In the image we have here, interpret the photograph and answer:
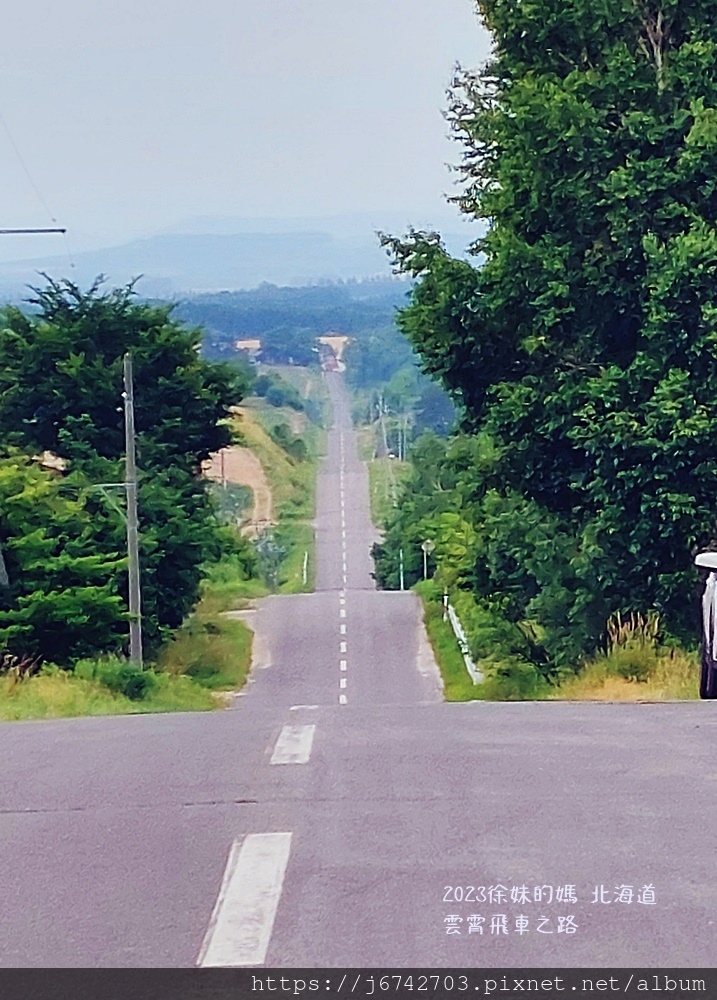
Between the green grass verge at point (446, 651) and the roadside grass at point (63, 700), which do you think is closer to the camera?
the roadside grass at point (63, 700)

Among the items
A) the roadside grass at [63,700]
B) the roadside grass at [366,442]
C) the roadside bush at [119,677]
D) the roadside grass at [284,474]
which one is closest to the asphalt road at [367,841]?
the roadside grass at [63,700]

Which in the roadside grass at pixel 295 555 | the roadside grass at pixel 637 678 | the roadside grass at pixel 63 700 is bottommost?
the roadside grass at pixel 295 555

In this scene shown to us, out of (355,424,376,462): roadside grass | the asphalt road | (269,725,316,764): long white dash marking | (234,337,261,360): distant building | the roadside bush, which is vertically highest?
(234,337,261,360): distant building

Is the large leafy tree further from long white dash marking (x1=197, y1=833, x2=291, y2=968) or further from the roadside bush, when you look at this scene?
long white dash marking (x1=197, y1=833, x2=291, y2=968)

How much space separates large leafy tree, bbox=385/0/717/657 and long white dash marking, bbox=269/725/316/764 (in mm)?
9877

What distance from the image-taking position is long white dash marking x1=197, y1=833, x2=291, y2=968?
486 centimetres

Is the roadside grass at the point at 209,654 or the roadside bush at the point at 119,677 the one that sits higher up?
the roadside bush at the point at 119,677

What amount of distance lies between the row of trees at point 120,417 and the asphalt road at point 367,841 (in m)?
23.1

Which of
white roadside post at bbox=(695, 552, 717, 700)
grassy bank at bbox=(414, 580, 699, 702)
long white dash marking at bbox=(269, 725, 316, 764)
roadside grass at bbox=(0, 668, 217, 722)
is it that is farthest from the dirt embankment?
long white dash marking at bbox=(269, 725, 316, 764)

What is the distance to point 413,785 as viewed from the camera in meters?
7.38

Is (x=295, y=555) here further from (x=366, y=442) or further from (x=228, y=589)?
(x=366, y=442)

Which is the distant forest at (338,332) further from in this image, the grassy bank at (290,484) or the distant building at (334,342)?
the grassy bank at (290,484)

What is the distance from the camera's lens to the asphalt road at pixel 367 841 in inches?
194

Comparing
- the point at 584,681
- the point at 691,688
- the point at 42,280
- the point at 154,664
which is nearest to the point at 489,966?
the point at 691,688
